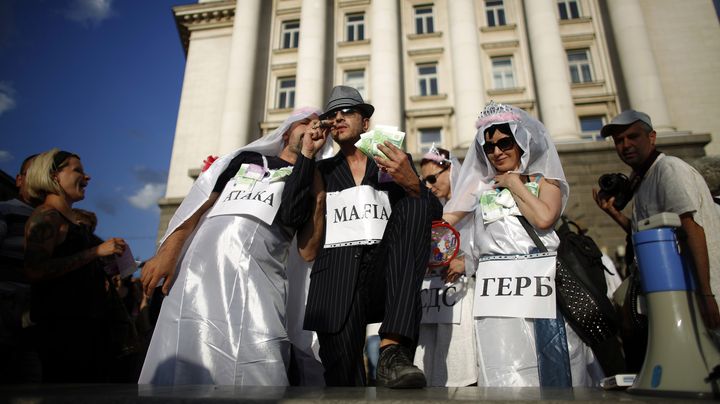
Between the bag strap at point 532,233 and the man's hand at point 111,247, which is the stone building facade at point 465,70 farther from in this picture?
the man's hand at point 111,247

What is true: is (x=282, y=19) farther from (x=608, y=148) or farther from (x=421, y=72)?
(x=608, y=148)

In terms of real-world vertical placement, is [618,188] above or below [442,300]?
above

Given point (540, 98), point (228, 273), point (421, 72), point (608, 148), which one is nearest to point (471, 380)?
point (228, 273)

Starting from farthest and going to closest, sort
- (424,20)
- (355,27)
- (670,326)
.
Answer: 1. (355,27)
2. (424,20)
3. (670,326)

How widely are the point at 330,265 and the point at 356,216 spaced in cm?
33

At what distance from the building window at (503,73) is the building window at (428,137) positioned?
3338 mm

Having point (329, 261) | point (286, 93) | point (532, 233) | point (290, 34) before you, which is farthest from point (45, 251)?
point (290, 34)

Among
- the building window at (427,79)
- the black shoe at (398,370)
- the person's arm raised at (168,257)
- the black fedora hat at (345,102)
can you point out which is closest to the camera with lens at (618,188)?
the black fedora hat at (345,102)

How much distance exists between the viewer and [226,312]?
253 cm

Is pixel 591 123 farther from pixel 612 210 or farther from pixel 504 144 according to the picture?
pixel 504 144

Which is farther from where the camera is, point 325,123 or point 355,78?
point 355,78

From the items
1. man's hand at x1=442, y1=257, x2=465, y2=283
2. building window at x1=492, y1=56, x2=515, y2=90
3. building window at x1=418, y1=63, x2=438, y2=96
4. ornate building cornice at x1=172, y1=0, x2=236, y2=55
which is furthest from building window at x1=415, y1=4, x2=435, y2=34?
man's hand at x1=442, y1=257, x2=465, y2=283

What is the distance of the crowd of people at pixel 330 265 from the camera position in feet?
7.60

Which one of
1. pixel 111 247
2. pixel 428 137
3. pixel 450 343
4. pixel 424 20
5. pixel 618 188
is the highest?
pixel 424 20
